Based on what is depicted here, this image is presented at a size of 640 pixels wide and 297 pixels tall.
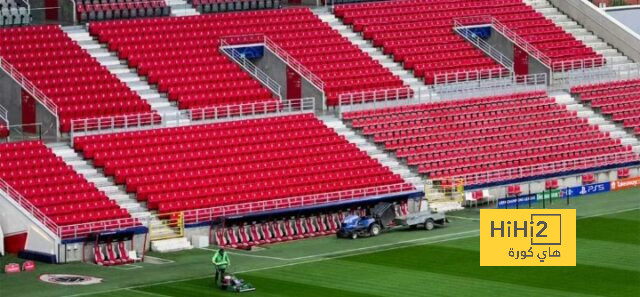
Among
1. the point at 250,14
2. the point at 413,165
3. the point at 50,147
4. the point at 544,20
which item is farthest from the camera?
the point at 544,20

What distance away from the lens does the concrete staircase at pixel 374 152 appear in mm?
68625

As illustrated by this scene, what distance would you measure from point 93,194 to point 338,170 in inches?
384

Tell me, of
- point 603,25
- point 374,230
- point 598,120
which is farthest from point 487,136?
point 603,25

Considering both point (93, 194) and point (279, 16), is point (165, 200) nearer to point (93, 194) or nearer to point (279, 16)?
point (93, 194)

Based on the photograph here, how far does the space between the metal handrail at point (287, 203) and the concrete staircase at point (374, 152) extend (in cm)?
116

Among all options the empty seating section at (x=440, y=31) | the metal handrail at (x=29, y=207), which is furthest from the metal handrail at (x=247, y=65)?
the metal handrail at (x=29, y=207)

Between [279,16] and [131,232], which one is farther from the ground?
[279,16]

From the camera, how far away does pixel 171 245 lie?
198ft

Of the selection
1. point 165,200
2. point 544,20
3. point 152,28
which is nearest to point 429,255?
point 165,200

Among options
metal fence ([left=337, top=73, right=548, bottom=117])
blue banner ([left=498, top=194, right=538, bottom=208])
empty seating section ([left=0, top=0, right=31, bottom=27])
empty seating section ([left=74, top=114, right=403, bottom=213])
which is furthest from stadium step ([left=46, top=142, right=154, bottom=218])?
blue banner ([left=498, top=194, right=538, bottom=208])

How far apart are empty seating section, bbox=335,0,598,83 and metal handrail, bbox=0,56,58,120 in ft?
54.6

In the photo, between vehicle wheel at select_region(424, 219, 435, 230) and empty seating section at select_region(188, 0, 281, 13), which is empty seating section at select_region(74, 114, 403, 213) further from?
empty seating section at select_region(188, 0, 281, 13)

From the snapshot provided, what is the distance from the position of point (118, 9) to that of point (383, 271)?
20.8 metres

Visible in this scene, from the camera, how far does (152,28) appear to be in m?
72.1
